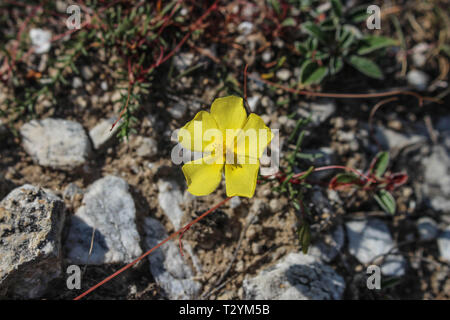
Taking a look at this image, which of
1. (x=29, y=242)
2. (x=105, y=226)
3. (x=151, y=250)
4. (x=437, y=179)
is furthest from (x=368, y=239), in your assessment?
(x=29, y=242)

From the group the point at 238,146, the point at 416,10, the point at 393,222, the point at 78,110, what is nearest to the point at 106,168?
the point at 78,110

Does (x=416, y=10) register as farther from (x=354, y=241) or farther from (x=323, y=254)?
(x=323, y=254)

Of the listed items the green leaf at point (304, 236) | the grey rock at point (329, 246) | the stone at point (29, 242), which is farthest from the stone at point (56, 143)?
the grey rock at point (329, 246)

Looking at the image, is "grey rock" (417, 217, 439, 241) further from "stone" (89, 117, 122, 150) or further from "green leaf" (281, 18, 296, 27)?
"stone" (89, 117, 122, 150)

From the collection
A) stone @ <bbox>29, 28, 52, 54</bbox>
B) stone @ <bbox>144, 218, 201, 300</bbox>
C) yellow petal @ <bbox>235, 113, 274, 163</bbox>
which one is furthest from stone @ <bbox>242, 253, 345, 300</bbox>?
stone @ <bbox>29, 28, 52, 54</bbox>

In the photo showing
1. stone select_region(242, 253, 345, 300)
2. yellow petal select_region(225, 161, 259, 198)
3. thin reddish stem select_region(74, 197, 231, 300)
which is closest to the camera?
yellow petal select_region(225, 161, 259, 198)

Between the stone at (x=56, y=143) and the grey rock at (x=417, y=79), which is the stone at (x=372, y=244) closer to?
the grey rock at (x=417, y=79)

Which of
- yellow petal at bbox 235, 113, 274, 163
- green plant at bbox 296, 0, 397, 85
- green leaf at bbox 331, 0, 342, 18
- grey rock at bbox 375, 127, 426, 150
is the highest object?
green leaf at bbox 331, 0, 342, 18

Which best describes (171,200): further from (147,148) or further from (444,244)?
(444,244)
